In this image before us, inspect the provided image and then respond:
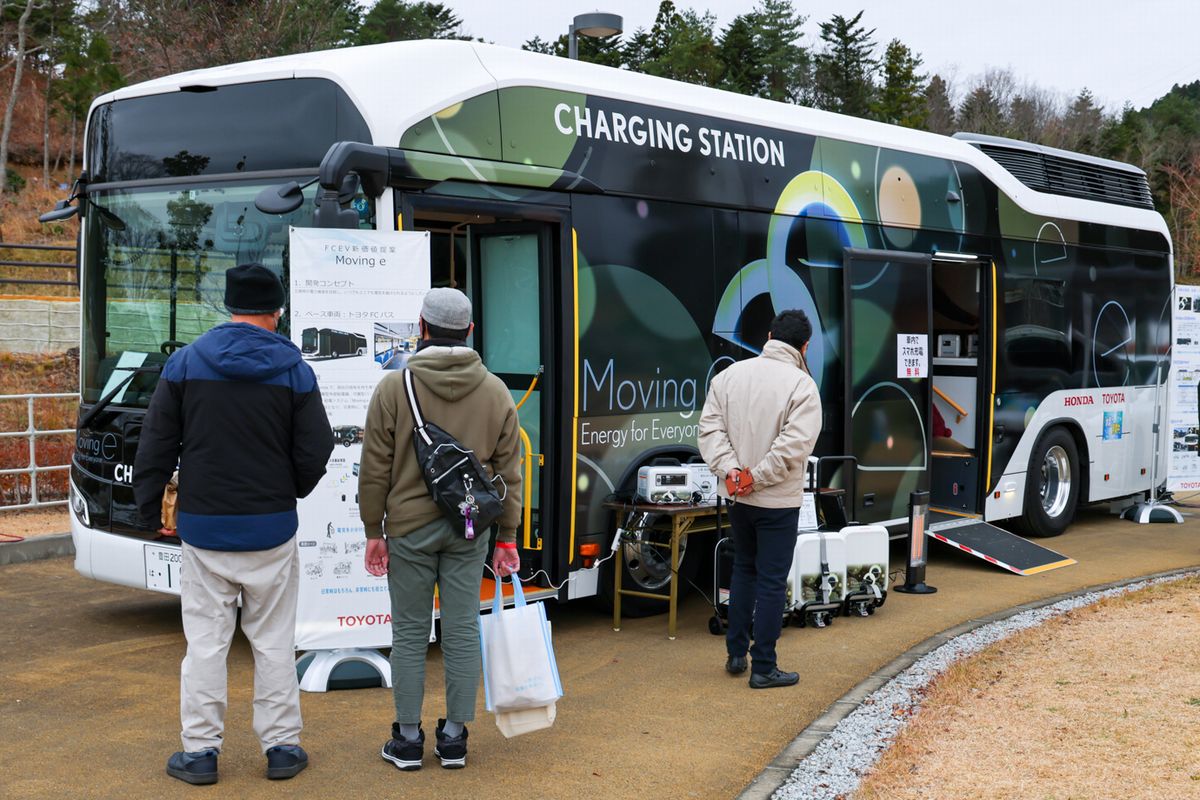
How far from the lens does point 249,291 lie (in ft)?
14.7

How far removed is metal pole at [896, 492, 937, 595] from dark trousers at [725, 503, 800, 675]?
237 cm

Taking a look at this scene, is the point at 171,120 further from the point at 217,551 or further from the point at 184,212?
the point at 217,551

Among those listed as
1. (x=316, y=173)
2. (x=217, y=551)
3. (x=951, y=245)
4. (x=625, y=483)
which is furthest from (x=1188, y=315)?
(x=217, y=551)

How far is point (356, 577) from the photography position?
5.68 metres

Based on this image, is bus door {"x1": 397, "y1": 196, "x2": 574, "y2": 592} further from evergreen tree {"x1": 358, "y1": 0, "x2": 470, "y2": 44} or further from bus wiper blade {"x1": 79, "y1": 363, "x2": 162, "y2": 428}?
evergreen tree {"x1": 358, "y1": 0, "x2": 470, "y2": 44}

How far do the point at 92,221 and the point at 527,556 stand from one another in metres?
2.91

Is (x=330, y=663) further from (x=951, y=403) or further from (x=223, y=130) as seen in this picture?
(x=951, y=403)

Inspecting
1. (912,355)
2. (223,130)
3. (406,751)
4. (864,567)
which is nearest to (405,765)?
(406,751)

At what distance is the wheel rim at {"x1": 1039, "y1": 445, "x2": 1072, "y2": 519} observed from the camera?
414 inches

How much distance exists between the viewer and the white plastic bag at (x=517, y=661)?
4645 mm

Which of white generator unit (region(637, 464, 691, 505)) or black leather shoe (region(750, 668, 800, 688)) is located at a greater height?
white generator unit (region(637, 464, 691, 505))

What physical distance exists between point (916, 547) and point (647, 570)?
207cm

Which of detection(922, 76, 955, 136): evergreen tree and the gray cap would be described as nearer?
the gray cap

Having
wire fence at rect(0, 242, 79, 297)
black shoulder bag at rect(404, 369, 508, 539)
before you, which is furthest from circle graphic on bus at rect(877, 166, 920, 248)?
wire fence at rect(0, 242, 79, 297)
